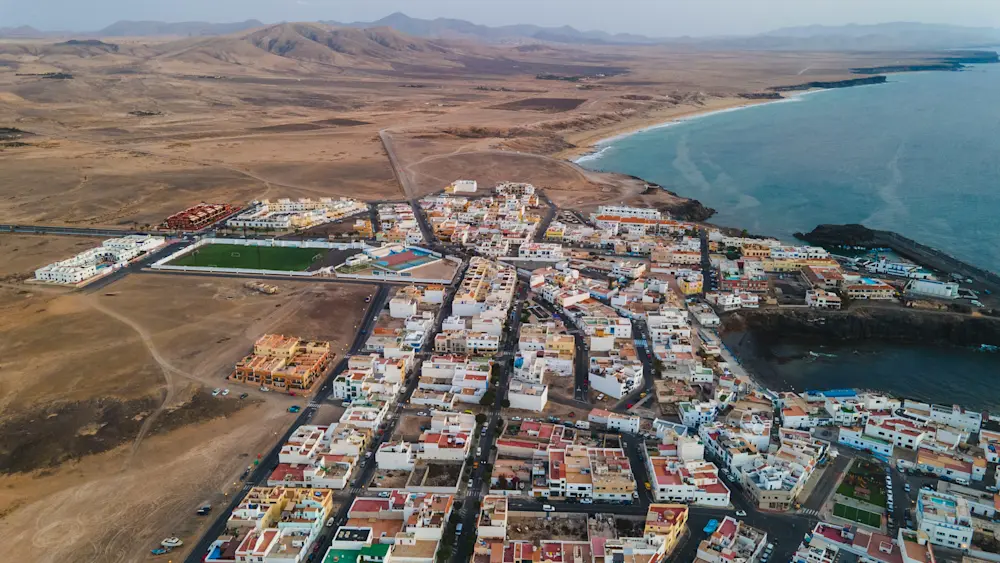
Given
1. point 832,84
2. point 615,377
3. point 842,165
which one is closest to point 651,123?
point 842,165

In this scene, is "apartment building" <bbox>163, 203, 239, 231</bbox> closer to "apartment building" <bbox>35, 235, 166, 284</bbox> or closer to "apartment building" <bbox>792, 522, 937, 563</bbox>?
"apartment building" <bbox>35, 235, 166, 284</bbox>

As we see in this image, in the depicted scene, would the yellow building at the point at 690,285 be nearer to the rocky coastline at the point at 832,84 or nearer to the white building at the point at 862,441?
the white building at the point at 862,441

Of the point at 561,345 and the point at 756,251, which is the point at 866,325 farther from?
the point at 561,345

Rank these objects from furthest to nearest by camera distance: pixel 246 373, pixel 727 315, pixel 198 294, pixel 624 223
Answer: pixel 624 223 → pixel 198 294 → pixel 727 315 → pixel 246 373

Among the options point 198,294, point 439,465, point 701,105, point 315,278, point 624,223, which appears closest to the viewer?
point 439,465

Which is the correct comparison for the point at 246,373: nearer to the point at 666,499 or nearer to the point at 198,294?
the point at 198,294

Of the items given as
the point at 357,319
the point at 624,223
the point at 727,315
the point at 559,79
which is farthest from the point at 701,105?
the point at 357,319
